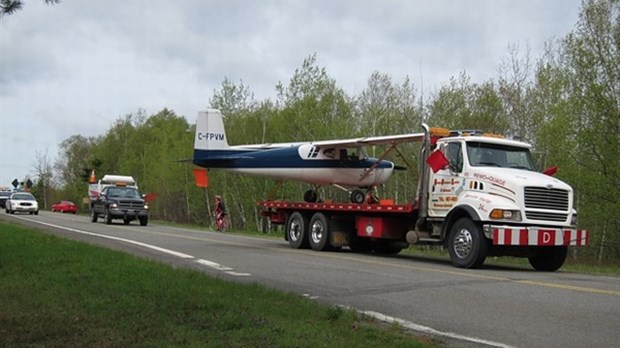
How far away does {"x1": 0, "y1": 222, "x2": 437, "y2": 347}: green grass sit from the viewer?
265 inches

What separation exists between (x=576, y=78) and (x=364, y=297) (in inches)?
857

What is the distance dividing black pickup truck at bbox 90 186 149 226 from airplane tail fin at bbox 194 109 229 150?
12.4m

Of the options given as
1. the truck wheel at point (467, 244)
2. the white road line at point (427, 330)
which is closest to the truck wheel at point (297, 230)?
the truck wheel at point (467, 244)

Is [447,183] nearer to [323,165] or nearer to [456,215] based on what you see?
[456,215]

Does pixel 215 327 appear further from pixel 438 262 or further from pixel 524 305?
pixel 438 262

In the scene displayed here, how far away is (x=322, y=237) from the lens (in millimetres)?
18562

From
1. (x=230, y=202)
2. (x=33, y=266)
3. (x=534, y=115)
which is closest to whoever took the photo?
(x=33, y=266)

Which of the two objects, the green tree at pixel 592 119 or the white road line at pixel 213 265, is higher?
the green tree at pixel 592 119

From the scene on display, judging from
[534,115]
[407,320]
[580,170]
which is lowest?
[407,320]

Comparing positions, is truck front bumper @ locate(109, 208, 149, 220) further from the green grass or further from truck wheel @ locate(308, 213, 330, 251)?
the green grass

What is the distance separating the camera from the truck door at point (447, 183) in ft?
49.6

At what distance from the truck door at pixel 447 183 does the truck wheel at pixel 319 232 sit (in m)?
3.59

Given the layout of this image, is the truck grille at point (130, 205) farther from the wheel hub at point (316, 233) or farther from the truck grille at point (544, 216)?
the truck grille at point (544, 216)

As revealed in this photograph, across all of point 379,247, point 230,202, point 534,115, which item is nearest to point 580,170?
point 534,115
